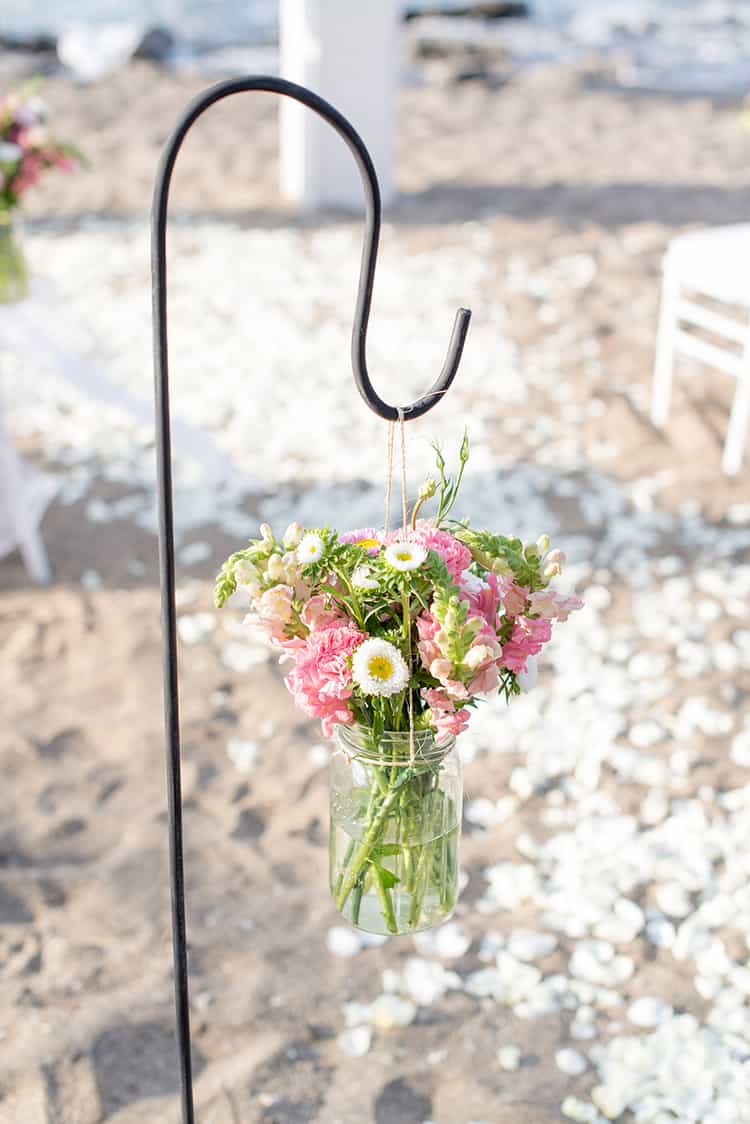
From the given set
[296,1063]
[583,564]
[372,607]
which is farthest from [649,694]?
[372,607]

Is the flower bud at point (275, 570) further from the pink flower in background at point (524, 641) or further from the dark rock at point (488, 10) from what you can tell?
the dark rock at point (488, 10)

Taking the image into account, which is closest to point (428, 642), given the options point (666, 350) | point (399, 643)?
point (399, 643)

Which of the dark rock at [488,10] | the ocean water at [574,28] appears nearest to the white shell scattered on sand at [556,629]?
the ocean water at [574,28]

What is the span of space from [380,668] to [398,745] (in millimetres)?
114

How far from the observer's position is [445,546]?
1.10m

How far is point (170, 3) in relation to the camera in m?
14.3

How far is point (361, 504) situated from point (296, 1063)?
1.90 m

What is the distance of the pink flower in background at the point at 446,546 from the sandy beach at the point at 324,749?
0.49 meters

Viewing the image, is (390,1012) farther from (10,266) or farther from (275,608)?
(10,266)

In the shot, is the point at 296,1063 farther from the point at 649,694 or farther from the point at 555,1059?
the point at 649,694

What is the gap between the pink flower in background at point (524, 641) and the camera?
111 centimetres

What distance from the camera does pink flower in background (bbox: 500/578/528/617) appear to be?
44.1 inches

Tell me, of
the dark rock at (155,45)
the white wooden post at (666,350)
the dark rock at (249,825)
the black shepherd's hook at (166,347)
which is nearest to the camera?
the black shepherd's hook at (166,347)

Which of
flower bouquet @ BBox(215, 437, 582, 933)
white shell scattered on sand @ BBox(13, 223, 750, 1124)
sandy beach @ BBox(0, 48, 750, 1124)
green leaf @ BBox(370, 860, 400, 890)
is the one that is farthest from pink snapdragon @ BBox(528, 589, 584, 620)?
white shell scattered on sand @ BBox(13, 223, 750, 1124)
